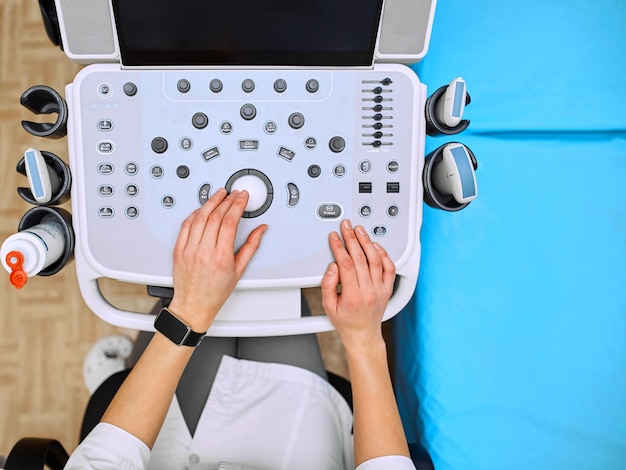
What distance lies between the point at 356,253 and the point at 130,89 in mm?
412

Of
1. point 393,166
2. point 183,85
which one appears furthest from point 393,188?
point 183,85

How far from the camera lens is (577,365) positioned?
89 cm

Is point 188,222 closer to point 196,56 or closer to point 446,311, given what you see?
point 196,56

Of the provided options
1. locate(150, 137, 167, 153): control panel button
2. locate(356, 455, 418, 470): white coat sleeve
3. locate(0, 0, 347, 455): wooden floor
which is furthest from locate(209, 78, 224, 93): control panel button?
locate(0, 0, 347, 455): wooden floor

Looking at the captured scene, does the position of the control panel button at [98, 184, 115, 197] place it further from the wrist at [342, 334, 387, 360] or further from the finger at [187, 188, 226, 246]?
the wrist at [342, 334, 387, 360]

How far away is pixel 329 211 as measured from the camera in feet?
2.51

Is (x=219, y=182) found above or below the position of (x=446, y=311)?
above

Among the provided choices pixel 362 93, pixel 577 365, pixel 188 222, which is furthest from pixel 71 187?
pixel 577 365

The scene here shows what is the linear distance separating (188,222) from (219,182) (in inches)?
3.0

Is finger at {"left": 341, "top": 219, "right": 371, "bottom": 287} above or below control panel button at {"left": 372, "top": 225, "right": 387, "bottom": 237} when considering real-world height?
below

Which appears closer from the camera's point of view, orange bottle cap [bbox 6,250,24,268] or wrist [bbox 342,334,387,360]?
orange bottle cap [bbox 6,250,24,268]

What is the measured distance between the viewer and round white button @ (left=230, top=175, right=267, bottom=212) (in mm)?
740

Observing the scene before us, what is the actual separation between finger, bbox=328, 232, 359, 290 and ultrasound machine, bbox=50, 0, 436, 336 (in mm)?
23

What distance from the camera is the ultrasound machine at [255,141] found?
29.3 inches
